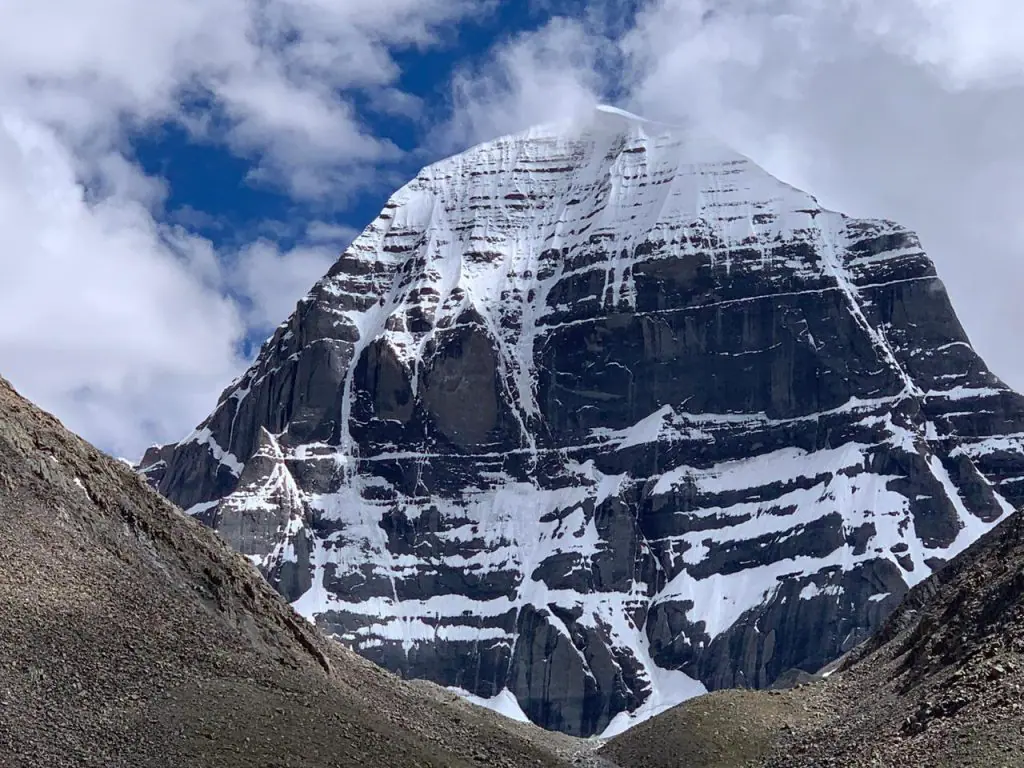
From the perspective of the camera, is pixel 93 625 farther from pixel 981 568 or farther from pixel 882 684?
pixel 981 568

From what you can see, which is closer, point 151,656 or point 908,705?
point 151,656

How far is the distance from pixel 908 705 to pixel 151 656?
41.6m

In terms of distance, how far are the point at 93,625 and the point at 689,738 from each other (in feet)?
146

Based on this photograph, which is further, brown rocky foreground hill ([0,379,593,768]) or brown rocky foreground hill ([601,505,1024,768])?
brown rocky foreground hill ([601,505,1024,768])

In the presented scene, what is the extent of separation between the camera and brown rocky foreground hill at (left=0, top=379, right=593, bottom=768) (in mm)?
86375

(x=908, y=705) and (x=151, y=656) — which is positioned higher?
(x=908, y=705)

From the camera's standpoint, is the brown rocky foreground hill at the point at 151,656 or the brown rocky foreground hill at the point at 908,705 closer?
the brown rocky foreground hill at the point at 151,656

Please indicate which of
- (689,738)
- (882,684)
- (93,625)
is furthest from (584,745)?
(93,625)

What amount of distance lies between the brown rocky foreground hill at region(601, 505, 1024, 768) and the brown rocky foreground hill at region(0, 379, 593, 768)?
14.7m

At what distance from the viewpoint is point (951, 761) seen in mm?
90750

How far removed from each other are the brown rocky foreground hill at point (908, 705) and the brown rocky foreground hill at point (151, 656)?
48.3ft

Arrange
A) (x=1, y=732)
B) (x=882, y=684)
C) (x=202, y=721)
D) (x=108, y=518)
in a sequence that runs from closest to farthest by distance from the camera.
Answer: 1. (x=1, y=732)
2. (x=202, y=721)
3. (x=108, y=518)
4. (x=882, y=684)

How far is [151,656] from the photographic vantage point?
94.2 meters

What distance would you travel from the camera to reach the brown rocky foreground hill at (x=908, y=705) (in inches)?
3725
